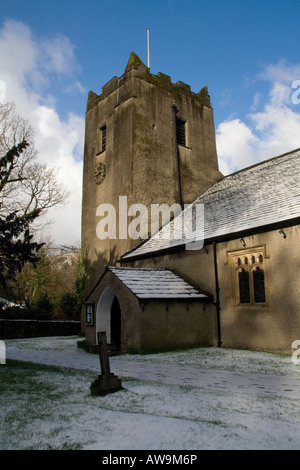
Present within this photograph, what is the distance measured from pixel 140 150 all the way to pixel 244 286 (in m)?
11.6

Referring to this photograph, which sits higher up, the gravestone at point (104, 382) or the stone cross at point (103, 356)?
the stone cross at point (103, 356)

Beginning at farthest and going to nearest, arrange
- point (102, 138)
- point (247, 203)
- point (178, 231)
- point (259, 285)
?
1. point (102, 138)
2. point (178, 231)
3. point (247, 203)
4. point (259, 285)

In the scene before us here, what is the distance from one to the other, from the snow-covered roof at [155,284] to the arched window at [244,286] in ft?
4.89

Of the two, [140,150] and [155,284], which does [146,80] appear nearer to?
[140,150]

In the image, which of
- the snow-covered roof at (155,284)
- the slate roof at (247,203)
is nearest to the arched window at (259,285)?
the slate roof at (247,203)

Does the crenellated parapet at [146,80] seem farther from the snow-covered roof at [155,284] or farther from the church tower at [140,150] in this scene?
the snow-covered roof at [155,284]

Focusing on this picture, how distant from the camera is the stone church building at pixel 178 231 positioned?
12.8m

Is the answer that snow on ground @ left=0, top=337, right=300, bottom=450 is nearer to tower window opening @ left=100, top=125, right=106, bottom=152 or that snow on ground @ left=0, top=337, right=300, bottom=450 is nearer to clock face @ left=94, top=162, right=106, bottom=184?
clock face @ left=94, top=162, right=106, bottom=184

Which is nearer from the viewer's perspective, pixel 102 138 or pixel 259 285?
pixel 259 285

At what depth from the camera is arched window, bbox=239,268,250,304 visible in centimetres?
1379

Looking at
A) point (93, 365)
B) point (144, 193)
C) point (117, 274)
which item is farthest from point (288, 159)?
point (93, 365)

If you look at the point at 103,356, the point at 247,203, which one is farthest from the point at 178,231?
the point at 103,356

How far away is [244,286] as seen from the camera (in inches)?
550

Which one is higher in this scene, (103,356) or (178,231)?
(178,231)
